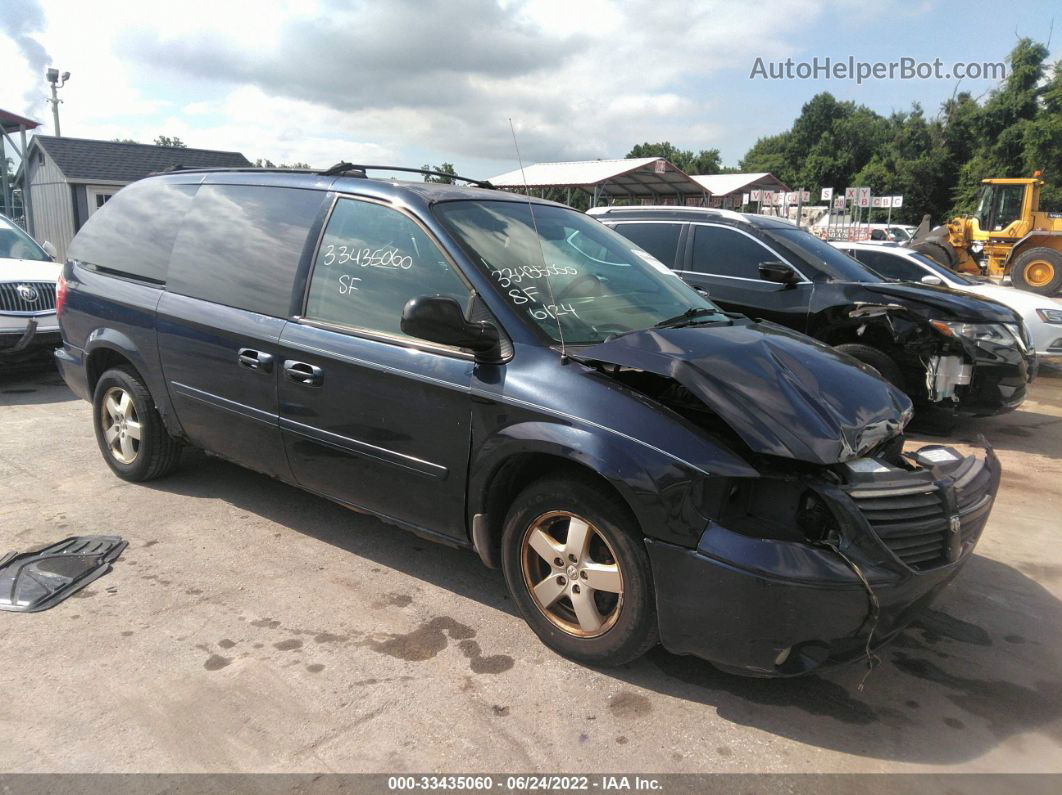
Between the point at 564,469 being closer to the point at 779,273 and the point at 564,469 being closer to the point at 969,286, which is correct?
the point at 779,273

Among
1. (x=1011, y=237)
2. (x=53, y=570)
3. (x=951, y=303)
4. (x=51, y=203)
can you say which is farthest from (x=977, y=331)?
(x=51, y=203)

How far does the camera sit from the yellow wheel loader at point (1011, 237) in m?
18.7

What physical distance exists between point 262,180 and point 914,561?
3663 mm

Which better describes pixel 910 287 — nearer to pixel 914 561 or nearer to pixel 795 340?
pixel 795 340

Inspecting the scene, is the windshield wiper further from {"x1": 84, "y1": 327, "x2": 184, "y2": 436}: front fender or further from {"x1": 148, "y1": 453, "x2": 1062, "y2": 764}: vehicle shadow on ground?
{"x1": 84, "y1": 327, "x2": 184, "y2": 436}: front fender

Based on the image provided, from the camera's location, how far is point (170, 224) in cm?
450

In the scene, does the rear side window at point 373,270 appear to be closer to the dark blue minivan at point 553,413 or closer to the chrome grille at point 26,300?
the dark blue minivan at point 553,413

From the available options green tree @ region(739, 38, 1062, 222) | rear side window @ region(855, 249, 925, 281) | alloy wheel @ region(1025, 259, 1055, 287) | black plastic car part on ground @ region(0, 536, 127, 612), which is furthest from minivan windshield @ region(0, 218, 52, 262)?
green tree @ region(739, 38, 1062, 222)

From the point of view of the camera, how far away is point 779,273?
21.4 ft

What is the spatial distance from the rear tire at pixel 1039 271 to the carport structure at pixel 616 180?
1166 cm

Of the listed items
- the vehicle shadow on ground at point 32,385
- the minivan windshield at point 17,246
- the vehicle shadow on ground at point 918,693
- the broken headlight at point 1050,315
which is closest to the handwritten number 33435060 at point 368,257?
the vehicle shadow on ground at point 918,693

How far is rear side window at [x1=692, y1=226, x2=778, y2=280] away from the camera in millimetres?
7055

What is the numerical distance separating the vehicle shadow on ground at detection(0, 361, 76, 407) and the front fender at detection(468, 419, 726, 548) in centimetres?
635

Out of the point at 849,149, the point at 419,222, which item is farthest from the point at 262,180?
the point at 849,149
